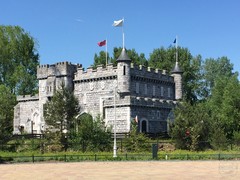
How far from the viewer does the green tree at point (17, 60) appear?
74.3 m

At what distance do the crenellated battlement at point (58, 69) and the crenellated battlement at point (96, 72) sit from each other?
1.13 metres

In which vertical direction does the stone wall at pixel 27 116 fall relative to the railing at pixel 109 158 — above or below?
above

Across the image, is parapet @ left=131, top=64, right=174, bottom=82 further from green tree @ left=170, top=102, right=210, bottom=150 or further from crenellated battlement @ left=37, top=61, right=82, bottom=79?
green tree @ left=170, top=102, right=210, bottom=150

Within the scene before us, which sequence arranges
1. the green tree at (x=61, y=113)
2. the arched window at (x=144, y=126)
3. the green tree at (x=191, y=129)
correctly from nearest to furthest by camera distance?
the green tree at (x=191, y=129), the green tree at (x=61, y=113), the arched window at (x=144, y=126)

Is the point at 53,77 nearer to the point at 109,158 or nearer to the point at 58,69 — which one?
the point at 58,69

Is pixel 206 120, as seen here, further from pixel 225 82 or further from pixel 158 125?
pixel 225 82

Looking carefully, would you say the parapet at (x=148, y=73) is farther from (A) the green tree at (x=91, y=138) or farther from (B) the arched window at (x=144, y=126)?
(A) the green tree at (x=91, y=138)

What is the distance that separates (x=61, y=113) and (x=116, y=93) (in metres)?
10.9

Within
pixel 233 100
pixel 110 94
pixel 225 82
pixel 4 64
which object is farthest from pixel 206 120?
pixel 4 64

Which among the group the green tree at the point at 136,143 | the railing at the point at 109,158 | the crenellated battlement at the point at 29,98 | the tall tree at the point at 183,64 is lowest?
the railing at the point at 109,158

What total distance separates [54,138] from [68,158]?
6980 millimetres

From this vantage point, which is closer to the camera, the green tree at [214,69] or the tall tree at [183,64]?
the tall tree at [183,64]

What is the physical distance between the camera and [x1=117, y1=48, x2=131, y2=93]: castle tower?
5088 centimetres

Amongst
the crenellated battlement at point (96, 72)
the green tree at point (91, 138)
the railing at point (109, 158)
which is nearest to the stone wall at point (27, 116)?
the crenellated battlement at point (96, 72)
